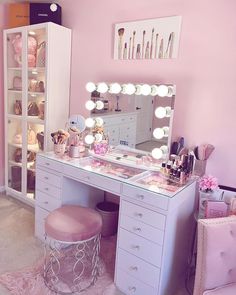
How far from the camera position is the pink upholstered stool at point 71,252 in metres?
1.80

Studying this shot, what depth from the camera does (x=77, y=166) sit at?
82.7 inches

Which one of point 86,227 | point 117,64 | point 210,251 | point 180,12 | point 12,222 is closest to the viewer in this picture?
point 210,251

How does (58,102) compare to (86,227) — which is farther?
(58,102)

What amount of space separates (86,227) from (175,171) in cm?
73

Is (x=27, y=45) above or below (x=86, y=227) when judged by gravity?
above

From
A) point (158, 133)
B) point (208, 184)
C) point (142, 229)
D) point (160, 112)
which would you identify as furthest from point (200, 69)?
point (142, 229)

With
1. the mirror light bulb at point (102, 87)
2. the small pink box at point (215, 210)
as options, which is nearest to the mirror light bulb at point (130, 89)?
the mirror light bulb at point (102, 87)

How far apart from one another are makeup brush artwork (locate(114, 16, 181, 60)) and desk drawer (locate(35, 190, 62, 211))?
1.35m

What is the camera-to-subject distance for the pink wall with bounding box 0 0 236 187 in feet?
6.13

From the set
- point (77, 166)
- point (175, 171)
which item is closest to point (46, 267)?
point (77, 166)

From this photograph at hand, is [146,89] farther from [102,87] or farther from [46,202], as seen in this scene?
[46,202]

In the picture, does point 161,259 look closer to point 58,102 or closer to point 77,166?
point 77,166

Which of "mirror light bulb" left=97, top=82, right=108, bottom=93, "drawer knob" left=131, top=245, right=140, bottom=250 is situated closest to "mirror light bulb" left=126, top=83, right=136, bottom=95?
"mirror light bulb" left=97, top=82, right=108, bottom=93

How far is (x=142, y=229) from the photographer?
1.72 meters
